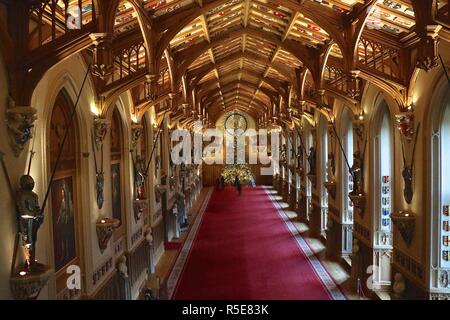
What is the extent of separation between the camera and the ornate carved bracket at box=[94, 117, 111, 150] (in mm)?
8903

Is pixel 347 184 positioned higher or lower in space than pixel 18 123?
lower

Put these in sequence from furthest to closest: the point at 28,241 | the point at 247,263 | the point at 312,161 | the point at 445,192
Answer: the point at 312,161, the point at 247,263, the point at 445,192, the point at 28,241

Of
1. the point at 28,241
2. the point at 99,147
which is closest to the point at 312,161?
the point at 99,147

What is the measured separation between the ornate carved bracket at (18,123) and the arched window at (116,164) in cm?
497

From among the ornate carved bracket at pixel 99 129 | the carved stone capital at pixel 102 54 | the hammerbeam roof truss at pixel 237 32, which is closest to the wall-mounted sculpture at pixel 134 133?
the hammerbeam roof truss at pixel 237 32

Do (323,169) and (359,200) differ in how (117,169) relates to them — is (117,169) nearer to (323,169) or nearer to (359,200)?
(359,200)

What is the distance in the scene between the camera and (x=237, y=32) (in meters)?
13.5

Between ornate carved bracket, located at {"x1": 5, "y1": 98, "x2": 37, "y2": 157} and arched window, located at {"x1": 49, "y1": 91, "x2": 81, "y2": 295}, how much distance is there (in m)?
1.44

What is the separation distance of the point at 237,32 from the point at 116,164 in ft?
19.2

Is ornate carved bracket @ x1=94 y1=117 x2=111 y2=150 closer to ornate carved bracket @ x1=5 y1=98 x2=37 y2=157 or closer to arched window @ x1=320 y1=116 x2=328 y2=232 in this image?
ornate carved bracket @ x1=5 y1=98 x2=37 y2=157

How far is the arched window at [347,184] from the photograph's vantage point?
14.3 m

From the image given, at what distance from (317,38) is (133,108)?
5.61 meters

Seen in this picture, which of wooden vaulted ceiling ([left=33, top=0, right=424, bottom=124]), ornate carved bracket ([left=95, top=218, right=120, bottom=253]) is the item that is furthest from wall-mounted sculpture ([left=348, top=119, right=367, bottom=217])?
ornate carved bracket ([left=95, top=218, right=120, bottom=253])

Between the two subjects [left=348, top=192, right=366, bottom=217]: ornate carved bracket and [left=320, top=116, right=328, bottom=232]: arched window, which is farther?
[left=320, top=116, right=328, bottom=232]: arched window
